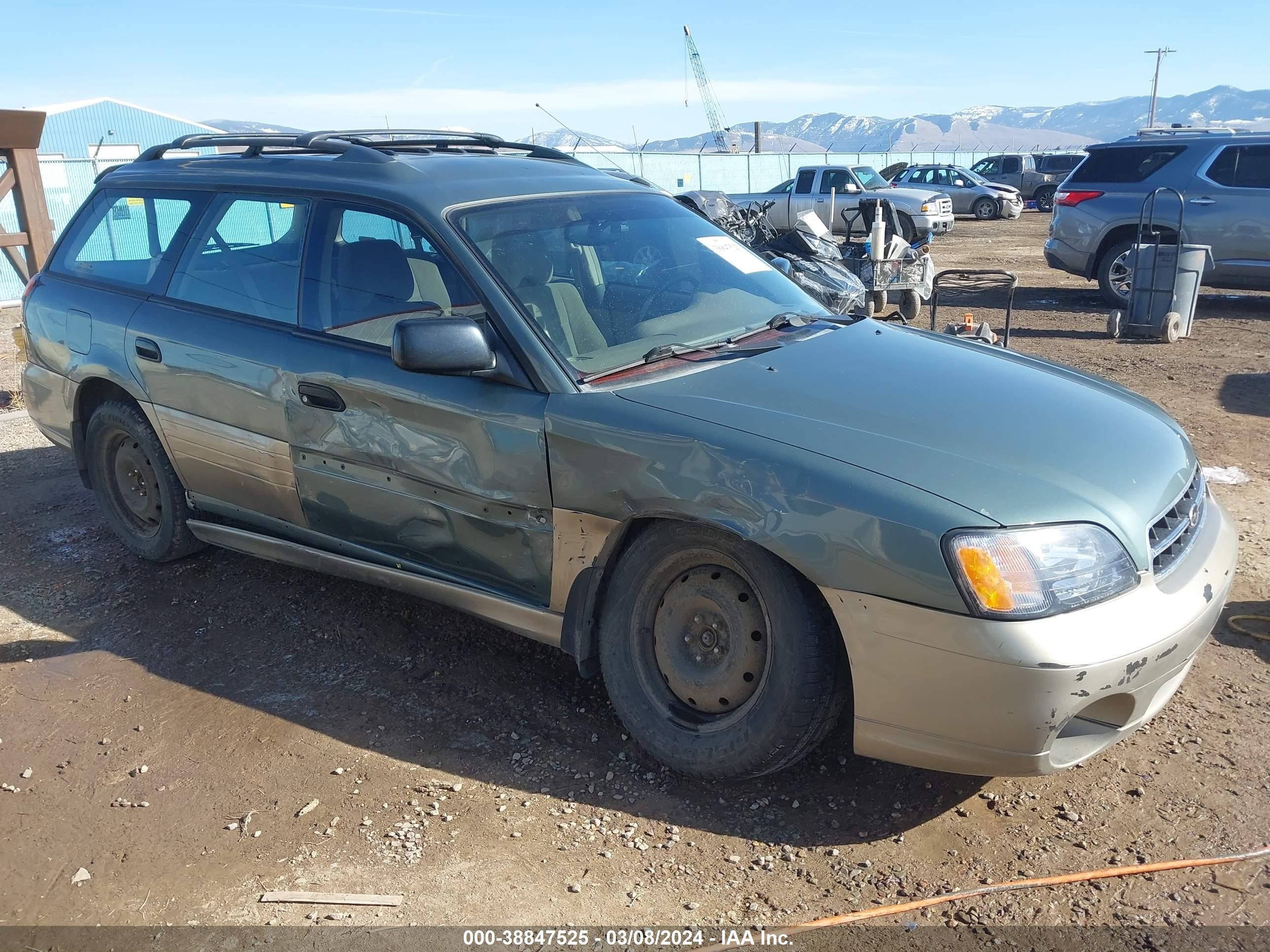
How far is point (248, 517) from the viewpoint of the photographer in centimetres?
431

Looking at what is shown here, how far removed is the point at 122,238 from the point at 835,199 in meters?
19.5

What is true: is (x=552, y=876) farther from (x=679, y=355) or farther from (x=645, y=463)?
(x=679, y=355)

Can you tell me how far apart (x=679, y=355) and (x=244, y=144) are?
2.55 metres

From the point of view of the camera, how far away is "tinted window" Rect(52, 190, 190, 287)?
4570 mm

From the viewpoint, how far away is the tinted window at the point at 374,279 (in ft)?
11.8

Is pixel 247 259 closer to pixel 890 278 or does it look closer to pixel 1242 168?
pixel 890 278

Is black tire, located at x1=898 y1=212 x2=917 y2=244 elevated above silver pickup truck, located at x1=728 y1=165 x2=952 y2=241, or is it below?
below

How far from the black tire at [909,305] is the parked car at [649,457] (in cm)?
796

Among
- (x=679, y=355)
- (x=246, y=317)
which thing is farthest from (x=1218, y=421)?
(x=246, y=317)

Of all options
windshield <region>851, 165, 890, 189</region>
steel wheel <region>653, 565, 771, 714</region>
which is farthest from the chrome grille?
windshield <region>851, 165, 890, 189</region>

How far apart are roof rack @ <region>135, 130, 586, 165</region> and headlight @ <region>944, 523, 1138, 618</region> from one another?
2601 millimetres

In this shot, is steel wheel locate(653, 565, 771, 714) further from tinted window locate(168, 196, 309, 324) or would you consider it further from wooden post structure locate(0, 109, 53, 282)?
wooden post structure locate(0, 109, 53, 282)

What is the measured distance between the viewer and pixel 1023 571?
255cm

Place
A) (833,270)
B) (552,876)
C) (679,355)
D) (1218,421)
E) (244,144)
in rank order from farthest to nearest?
(833,270) → (1218,421) → (244,144) → (679,355) → (552,876)
